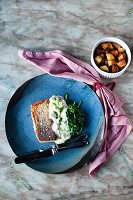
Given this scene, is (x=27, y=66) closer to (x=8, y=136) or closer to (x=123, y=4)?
(x=8, y=136)

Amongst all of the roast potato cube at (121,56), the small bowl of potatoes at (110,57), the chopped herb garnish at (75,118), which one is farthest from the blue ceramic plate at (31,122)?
the roast potato cube at (121,56)

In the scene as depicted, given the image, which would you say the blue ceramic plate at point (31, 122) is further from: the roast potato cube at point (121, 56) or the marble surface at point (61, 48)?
the roast potato cube at point (121, 56)

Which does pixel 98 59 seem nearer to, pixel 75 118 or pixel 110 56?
pixel 110 56

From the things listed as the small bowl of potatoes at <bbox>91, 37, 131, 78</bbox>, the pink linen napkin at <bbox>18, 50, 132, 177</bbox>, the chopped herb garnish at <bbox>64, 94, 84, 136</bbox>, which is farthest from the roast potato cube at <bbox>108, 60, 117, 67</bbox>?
the chopped herb garnish at <bbox>64, 94, 84, 136</bbox>

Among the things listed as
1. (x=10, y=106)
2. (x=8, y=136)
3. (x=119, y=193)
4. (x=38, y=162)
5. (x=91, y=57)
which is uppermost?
(x=91, y=57)

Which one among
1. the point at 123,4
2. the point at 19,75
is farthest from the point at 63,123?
the point at 123,4
